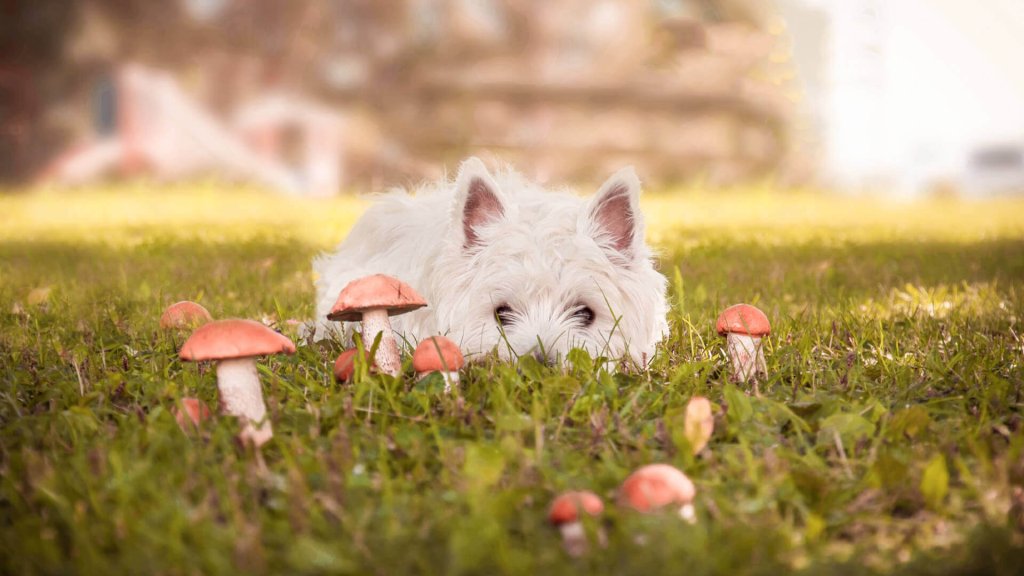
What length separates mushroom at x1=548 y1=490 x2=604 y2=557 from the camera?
6.58 ft

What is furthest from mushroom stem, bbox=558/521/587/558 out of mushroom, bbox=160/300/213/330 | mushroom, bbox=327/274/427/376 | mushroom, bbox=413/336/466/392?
mushroom, bbox=160/300/213/330

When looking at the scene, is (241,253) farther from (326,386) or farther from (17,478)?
(17,478)

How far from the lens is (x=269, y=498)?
2.31 metres

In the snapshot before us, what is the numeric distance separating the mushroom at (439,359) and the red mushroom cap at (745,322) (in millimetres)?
1035

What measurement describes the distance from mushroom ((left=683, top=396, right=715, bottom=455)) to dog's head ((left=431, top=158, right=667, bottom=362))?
0.92m

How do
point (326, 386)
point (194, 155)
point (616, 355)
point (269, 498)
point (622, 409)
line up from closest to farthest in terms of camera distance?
point (269, 498)
point (622, 409)
point (326, 386)
point (616, 355)
point (194, 155)

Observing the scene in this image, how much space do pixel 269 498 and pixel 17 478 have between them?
2.36 feet

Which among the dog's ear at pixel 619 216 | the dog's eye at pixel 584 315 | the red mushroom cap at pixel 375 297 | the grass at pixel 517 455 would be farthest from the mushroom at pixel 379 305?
the dog's ear at pixel 619 216

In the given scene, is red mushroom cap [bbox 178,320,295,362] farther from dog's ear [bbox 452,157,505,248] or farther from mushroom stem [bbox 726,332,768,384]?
mushroom stem [bbox 726,332,768,384]

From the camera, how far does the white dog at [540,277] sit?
3574 mm

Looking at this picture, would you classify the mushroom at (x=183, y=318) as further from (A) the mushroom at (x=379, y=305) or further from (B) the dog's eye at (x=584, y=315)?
(B) the dog's eye at (x=584, y=315)

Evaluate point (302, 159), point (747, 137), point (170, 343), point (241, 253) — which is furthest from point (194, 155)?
point (170, 343)

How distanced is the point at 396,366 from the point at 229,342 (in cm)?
86

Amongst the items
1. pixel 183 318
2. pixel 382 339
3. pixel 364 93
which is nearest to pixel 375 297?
pixel 382 339
